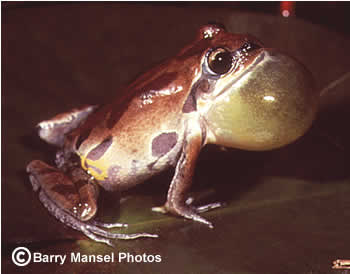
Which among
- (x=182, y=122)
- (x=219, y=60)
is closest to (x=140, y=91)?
(x=182, y=122)

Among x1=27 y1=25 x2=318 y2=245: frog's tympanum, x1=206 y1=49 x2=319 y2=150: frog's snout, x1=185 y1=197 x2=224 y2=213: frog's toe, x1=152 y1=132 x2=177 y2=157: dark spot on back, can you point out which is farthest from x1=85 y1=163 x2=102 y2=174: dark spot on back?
x1=206 y1=49 x2=319 y2=150: frog's snout

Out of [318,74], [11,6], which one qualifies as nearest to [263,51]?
[318,74]

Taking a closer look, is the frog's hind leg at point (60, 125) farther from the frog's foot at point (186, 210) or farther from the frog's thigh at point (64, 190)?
the frog's foot at point (186, 210)

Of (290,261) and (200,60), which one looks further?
(200,60)

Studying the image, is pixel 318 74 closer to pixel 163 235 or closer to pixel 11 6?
pixel 163 235

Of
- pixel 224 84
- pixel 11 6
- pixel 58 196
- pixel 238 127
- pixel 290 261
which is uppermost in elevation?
pixel 11 6

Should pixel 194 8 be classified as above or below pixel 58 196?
above

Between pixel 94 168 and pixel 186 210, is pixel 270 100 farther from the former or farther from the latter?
pixel 94 168
